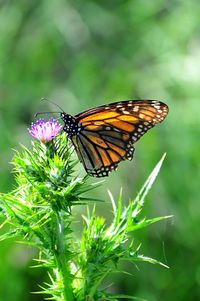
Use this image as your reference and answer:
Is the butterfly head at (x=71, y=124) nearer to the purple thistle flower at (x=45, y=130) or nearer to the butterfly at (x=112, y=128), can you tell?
the butterfly at (x=112, y=128)

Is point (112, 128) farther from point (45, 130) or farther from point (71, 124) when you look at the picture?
point (45, 130)

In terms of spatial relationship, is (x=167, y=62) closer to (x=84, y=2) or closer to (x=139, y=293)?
(x=84, y=2)

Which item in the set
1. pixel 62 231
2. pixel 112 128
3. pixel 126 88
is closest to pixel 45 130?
pixel 62 231

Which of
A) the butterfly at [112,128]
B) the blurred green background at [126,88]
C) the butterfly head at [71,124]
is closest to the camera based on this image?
the butterfly head at [71,124]

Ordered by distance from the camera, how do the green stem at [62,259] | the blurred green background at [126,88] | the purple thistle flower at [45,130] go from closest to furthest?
1. the green stem at [62,259]
2. the purple thistle flower at [45,130]
3. the blurred green background at [126,88]

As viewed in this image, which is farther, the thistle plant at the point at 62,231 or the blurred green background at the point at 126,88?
the blurred green background at the point at 126,88

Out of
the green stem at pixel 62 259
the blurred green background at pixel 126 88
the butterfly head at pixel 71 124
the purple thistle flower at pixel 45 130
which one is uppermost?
the blurred green background at pixel 126 88

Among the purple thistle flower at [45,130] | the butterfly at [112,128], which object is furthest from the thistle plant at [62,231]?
the butterfly at [112,128]
